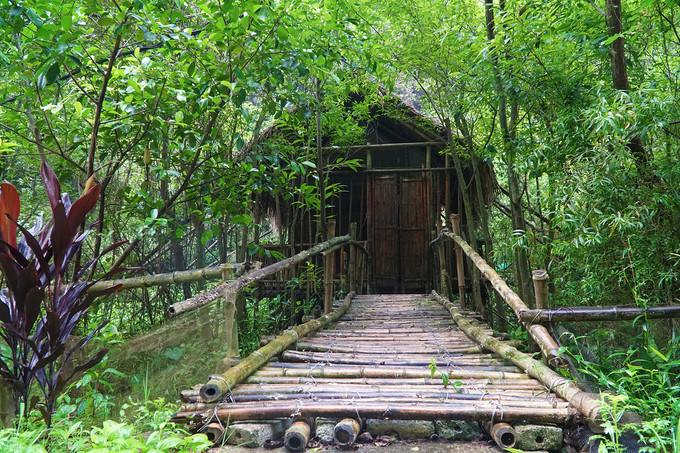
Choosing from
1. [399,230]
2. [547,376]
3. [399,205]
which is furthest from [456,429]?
[399,205]

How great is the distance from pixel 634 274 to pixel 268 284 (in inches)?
233

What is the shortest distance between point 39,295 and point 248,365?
3.75 ft

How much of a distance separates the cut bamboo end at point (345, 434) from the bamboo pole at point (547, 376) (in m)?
0.90

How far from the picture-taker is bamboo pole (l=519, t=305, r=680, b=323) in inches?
77.2

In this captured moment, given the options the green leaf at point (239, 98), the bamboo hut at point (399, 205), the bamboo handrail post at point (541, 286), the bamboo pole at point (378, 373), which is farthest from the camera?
the bamboo hut at point (399, 205)

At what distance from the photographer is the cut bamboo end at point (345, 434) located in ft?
5.61

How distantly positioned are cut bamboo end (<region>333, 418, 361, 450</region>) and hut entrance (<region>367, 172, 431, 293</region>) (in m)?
6.35

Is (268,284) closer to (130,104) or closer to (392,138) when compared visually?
(392,138)

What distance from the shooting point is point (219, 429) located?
1.82 m

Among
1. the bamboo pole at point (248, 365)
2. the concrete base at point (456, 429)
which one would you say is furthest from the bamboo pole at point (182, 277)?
the concrete base at point (456, 429)

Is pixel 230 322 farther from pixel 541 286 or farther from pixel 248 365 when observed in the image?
pixel 541 286

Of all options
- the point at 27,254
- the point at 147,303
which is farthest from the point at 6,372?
the point at 147,303

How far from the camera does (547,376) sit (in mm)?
2123

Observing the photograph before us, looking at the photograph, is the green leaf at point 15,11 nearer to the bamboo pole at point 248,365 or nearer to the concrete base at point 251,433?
the bamboo pole at point 248,365
